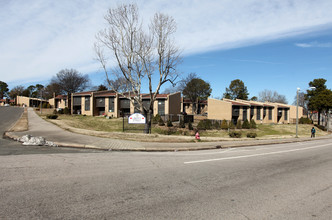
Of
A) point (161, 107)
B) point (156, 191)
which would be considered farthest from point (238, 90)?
point (156, 191)

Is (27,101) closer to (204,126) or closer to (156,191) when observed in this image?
(204,126)

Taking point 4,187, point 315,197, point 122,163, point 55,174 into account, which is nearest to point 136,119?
point 122,163

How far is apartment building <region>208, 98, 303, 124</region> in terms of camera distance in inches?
1793

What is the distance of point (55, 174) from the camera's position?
537 centimetres

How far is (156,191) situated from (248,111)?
48.0m

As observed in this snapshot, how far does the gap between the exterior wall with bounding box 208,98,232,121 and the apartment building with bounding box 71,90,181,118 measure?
26.4 ft

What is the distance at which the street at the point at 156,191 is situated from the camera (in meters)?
3.47

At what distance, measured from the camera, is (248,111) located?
48.2 meters

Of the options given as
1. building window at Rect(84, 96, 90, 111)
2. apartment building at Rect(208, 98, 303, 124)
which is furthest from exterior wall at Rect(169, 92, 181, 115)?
building window at Rect(84, 96, 90, 111)

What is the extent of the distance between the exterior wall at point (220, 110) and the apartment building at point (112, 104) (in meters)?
8.04

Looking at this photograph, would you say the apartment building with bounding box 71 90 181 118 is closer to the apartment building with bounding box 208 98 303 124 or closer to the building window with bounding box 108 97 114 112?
the building window with bounding box 108 97 114 112

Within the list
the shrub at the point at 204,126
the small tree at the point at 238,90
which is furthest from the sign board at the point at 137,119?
the small tree at the point at 238,90

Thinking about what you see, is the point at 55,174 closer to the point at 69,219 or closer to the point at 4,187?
the point at 4,187

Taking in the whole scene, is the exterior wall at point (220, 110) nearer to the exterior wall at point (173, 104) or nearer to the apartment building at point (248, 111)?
the apartment building at point (248, 111)
